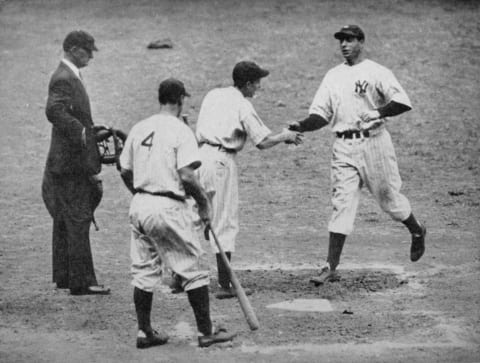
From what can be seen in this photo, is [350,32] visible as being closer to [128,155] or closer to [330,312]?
[330,312]

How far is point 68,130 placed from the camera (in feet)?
24.2

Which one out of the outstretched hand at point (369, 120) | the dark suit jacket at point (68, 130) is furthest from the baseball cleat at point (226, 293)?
the outstretched hand at point (369, 120)

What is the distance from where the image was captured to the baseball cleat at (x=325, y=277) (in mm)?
7698

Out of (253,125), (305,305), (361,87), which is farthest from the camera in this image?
(361,87)

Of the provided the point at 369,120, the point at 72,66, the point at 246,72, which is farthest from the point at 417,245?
the point at 72,66

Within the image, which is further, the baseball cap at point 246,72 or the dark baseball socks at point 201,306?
the baseball cap at point 246,72

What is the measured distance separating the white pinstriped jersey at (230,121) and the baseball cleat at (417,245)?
175 cm

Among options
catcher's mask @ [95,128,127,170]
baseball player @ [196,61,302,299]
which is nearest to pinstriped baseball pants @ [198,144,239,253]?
baseball player @ [196,61,302,299]

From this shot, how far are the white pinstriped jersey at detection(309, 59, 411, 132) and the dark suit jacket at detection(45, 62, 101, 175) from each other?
205cm

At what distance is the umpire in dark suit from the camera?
24.4 feet

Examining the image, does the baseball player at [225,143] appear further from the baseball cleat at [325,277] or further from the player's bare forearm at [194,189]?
the player's bare forearm at [194,189]

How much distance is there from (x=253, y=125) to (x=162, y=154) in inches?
59.5

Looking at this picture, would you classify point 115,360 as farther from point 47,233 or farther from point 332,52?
point 332,52

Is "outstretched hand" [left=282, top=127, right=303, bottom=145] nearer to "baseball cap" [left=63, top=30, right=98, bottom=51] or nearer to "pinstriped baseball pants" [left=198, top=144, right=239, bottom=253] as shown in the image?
"pinstriped baseball pants" [left=198, top=144, right=239, bottom=253]
